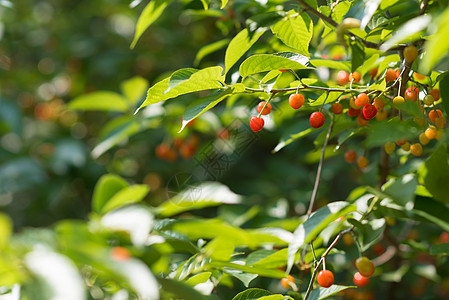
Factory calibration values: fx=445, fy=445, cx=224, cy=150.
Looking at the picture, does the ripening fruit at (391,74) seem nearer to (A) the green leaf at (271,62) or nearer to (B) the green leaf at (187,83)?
(A) the green leaf at (271,62)

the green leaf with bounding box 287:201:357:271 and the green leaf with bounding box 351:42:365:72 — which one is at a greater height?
the green leaf with bounding box 351:42:365:72

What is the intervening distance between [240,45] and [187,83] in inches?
9.7

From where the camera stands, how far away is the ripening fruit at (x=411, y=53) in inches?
35.6

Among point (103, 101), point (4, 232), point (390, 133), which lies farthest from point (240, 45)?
point (103, 101)

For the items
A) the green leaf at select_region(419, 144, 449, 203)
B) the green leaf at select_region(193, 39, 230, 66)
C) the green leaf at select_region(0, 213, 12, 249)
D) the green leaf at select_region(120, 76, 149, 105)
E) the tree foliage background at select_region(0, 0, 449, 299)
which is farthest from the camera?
the green leaf at select_region(120, 76, 149, 105)

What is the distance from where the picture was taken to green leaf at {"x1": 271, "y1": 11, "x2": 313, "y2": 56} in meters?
1.06

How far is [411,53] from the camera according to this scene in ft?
2.97

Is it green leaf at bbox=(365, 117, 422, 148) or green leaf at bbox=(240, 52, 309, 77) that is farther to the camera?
green leaf at bbox=(240, 52, 309, 77)

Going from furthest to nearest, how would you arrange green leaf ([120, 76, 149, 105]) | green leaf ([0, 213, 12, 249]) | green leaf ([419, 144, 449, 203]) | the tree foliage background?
green leaf ([120, 76, 149, 105])
green leaf ([419, 144, 449, 203])
the tree foliage background
green leaf ([0, 213, 12, 249])

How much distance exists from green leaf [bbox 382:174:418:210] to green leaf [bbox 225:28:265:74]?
467mm

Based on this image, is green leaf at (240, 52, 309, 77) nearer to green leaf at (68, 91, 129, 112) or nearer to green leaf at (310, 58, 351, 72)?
green leaf at (310, 58, 351, 72)

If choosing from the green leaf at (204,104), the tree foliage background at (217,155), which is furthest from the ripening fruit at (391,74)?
the green leaf at (204,104)

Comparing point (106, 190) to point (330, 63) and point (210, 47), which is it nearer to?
point (330, 63)

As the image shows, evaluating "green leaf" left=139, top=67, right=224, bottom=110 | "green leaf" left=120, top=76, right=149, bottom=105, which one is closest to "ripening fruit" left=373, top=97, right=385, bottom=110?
"green leaf" left=139, top=67, right=224, bottom=110
